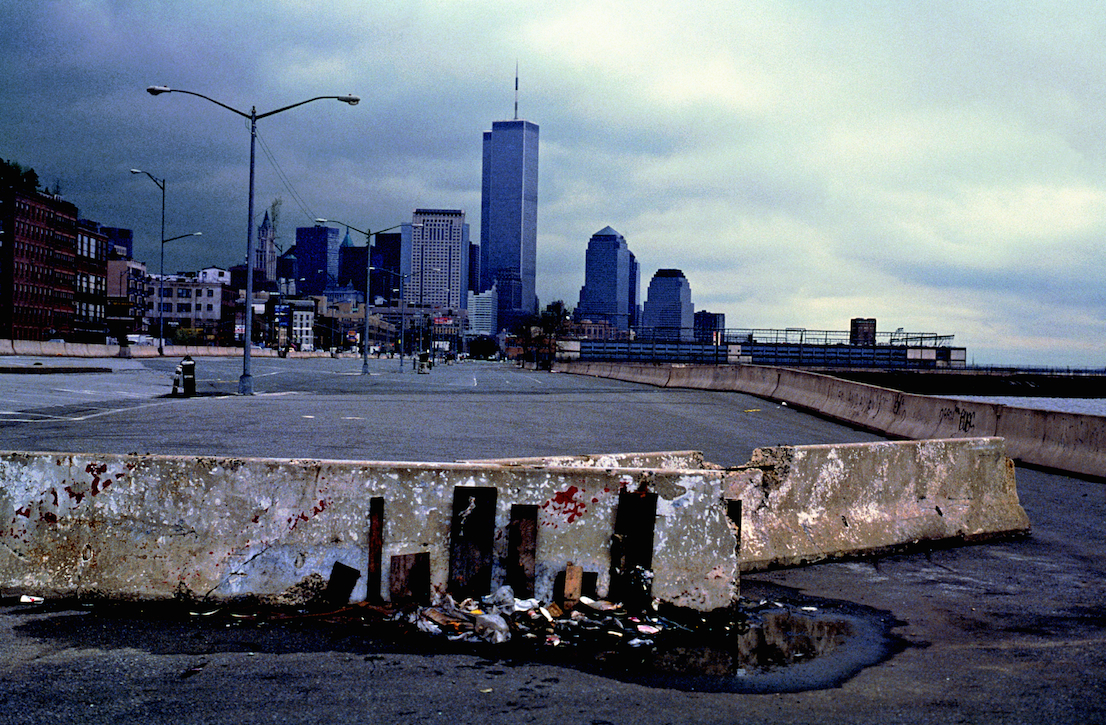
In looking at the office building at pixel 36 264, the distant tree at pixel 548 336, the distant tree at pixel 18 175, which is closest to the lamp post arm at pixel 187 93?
the distant tree at pixel 548 336

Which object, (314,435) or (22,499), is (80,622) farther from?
(314,435)

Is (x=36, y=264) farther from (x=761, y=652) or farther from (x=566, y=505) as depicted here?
(x=761, y=652)

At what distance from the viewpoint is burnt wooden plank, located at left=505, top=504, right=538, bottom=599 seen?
529cm

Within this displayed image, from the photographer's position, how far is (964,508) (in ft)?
27.9

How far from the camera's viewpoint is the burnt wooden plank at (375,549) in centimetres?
530

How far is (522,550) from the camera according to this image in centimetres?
530

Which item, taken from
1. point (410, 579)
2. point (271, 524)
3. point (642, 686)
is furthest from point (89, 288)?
point (642, 686)

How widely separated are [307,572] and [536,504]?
4.90 ft

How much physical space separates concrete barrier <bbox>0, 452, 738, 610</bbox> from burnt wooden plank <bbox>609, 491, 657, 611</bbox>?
0.03 meters

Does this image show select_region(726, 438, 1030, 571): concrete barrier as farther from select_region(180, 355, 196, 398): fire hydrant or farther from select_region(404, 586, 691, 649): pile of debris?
select_region(180, 355, 196, 398): fire hydrant

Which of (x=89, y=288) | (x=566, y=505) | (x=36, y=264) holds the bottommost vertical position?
(x=566, y=505)

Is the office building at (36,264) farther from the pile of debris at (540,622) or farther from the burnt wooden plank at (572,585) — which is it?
the burnt wooden plank at (572,585)

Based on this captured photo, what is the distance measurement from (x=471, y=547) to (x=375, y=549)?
60 cm

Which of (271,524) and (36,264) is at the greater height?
(36,264)
